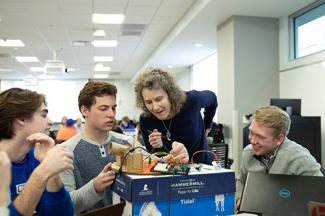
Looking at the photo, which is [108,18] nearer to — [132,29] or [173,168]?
[132,29]

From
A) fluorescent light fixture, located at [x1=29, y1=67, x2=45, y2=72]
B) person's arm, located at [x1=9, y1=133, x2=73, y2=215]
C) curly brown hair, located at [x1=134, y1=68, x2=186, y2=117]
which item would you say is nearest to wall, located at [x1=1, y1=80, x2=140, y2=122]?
fluorescent light fixture, located at [x1=29, y1=67, x2=45, y2=72]

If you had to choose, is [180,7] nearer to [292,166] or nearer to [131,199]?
[292,166]

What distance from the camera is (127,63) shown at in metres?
11.3

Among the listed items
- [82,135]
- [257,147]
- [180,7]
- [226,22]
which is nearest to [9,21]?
[180,7]

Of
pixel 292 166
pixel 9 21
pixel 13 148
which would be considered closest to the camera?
pixel 13 148

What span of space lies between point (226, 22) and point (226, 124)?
64.1 inches

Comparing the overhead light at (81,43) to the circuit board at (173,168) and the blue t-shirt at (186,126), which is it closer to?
the blue t-shirt at (186,126)

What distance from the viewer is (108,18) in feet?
20.0

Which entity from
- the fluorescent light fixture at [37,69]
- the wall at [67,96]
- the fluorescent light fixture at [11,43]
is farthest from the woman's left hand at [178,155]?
the wall at [67,96]

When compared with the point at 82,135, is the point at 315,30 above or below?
above

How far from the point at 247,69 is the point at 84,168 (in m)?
4.06

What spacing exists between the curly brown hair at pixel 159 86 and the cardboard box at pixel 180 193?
81 centimetres

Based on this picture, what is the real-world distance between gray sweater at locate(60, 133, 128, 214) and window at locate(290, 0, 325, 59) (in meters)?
3.77

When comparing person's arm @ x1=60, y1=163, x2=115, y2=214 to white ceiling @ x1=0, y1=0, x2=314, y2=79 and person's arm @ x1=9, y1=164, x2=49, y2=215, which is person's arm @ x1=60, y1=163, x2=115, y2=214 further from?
white ceiling @ x1=0, y1=0, x2=314, y2=79
